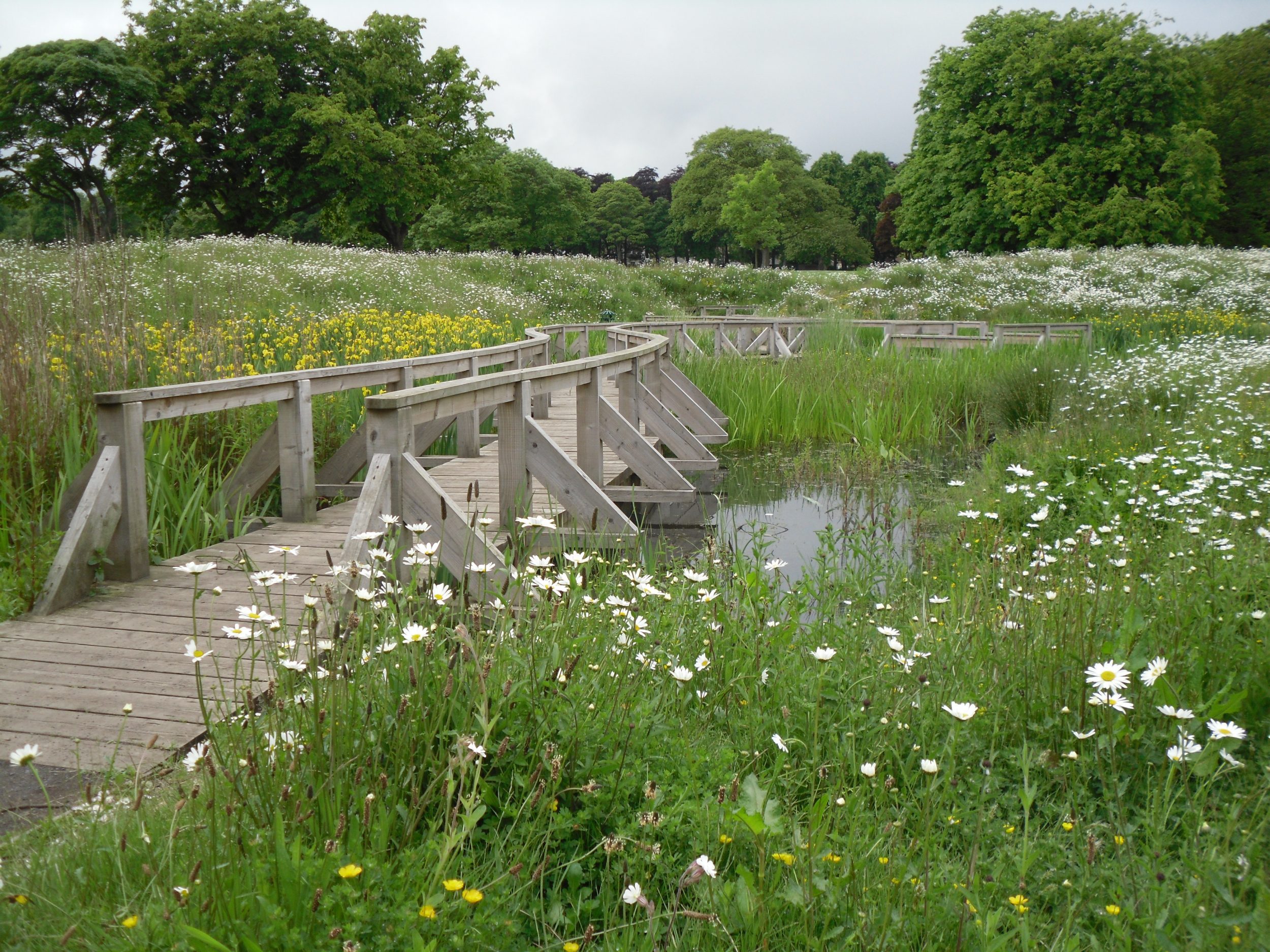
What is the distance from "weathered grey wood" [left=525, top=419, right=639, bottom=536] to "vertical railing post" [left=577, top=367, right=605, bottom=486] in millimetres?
1373

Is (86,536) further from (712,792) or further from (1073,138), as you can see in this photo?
(1073,138)

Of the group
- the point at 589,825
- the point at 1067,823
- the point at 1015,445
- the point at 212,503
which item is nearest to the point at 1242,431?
the point at 1015,445

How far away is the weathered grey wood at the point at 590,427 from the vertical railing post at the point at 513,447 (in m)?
1.40

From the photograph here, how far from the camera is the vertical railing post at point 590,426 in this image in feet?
22.1

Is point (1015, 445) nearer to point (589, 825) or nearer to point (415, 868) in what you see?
point (589, 825)

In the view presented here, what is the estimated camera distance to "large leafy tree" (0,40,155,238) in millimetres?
32688

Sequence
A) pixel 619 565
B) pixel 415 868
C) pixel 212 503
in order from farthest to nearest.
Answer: pixel 212 503 < pixel 619 565 < pixel 415 868

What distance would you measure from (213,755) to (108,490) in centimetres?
268

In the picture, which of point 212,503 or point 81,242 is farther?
point 81,242

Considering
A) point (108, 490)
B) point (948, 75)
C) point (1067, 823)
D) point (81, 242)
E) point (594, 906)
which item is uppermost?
point (948, 75)

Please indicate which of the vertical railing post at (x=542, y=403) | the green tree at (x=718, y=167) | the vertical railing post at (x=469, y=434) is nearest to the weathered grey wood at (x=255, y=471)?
the vertical railing post at (x=469, y=434)

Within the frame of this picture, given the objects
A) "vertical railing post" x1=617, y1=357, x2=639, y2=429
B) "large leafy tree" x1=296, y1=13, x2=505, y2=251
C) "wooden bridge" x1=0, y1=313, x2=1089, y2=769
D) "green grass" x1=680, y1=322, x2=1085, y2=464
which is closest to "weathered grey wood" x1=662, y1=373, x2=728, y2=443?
"green grass" x1=680, y1=322, x2=1085, y2=464

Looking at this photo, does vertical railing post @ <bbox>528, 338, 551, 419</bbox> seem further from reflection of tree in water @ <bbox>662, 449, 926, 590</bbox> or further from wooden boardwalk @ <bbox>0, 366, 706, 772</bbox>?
wooden boardwalk @ <bbox>0, 366, 706, 772</bbox>

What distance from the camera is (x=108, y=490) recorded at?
4.31 m
